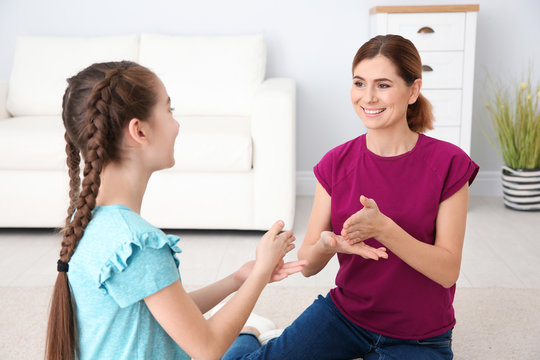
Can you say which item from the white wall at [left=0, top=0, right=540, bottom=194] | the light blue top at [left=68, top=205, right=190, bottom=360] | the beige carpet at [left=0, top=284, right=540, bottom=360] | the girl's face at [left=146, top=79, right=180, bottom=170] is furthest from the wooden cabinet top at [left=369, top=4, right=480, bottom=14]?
the light blue top at [left=68, top=205, right=190, bottom=360]

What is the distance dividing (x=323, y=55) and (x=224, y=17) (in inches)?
24.0

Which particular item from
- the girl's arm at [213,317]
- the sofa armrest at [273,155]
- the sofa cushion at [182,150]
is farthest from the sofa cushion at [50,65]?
the girl's arm at [213,317]

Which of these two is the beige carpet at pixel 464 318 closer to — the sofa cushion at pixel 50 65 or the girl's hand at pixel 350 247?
the girl's hand at pixel 350 247

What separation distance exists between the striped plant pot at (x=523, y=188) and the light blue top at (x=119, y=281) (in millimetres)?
2537

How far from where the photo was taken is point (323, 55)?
352 cm

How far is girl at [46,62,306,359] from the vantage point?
919mm

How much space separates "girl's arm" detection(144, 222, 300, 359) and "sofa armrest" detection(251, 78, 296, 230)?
5.05 ft

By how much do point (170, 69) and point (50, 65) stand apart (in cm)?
63

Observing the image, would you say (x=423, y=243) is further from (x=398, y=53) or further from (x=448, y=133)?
(x=448, y=133)

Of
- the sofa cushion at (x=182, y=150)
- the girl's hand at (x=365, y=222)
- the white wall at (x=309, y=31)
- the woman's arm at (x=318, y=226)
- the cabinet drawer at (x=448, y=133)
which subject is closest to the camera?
the girl's hand at (x=365, y=222)

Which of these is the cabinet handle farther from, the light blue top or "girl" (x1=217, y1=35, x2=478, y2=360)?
the light blue top

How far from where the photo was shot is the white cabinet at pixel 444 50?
3043 mm

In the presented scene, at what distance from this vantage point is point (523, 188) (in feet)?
10.2

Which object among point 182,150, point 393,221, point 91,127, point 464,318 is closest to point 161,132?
point 91,127
